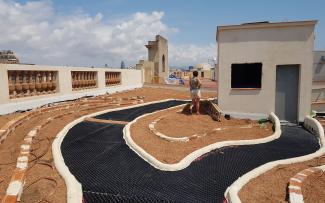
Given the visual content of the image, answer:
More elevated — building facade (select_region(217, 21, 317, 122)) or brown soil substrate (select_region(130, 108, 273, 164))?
building facade (select_region(217, 21, 317, 122))

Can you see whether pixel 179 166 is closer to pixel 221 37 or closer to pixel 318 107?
pixel 221 37

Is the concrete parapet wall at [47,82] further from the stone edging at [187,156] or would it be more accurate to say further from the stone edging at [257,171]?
the stone edging at [257,171]

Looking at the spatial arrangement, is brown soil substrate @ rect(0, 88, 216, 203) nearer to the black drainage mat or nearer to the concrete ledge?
the black drainage mat

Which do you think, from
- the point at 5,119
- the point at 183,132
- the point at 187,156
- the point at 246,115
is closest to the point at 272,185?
the point at 187,156

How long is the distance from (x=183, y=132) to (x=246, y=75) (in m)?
4.93

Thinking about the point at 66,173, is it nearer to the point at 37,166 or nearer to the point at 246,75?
the point at 37,166

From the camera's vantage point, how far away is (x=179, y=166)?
610cm

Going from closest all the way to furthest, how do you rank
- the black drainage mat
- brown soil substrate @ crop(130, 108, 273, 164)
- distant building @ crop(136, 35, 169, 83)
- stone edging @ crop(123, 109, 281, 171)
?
the black drainage mat, stone edging @ crop(123, 109, 281, 171), brown soil substrate @ crop(130, 108, 273, 164), distant building @ crop(136, 35, 169, 83)

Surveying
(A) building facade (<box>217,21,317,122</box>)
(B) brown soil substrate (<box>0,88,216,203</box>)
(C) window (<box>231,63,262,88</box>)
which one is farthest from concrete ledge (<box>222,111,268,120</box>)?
(B) brown soil substrate (<box>0,88,216,203</box>)

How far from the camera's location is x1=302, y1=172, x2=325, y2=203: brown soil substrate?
15.7 ft

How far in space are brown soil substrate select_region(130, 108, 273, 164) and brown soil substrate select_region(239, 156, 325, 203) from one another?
1918 mm

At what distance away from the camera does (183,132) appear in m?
9.17

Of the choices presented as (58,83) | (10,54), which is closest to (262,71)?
(58,83)

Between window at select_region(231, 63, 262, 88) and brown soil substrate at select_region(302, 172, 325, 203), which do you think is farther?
window at select_region(231, 63, 262, 88)
